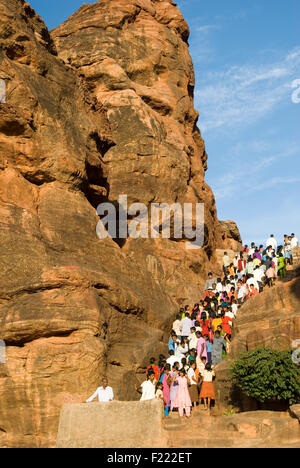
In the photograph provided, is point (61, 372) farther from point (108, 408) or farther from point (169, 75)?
point (169, 75)

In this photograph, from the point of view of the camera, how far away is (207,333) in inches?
780

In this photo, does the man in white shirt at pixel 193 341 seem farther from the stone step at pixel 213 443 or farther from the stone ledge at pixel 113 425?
the stone ledge at pixel 113 425

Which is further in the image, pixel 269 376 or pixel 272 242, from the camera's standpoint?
pixel 272 242

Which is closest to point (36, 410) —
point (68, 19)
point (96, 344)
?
point (96, 344)

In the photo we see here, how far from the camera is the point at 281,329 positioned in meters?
18.5

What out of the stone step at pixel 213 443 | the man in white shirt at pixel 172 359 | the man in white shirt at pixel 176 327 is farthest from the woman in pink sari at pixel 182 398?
the man in white shirt at pixel 176 327

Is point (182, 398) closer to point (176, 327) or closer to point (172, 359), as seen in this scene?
point (172, 359)

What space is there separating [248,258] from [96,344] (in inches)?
533

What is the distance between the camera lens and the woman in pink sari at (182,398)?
15.6 m

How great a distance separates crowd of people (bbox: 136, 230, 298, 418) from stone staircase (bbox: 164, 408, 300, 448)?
1.96 meters

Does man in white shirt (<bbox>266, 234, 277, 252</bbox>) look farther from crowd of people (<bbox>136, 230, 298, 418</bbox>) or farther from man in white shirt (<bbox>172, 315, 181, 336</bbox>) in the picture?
man in white shirt (<bbox>172, 315, 181, 336</bbox>)

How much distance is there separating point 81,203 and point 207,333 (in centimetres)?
626

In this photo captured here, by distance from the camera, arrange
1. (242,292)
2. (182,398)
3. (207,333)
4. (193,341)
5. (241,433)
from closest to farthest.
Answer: (241,433) < (182,398) < (193,341) < (207,333) < (242,292)

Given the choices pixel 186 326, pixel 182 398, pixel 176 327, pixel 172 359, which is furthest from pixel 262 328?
pixel 182 398
